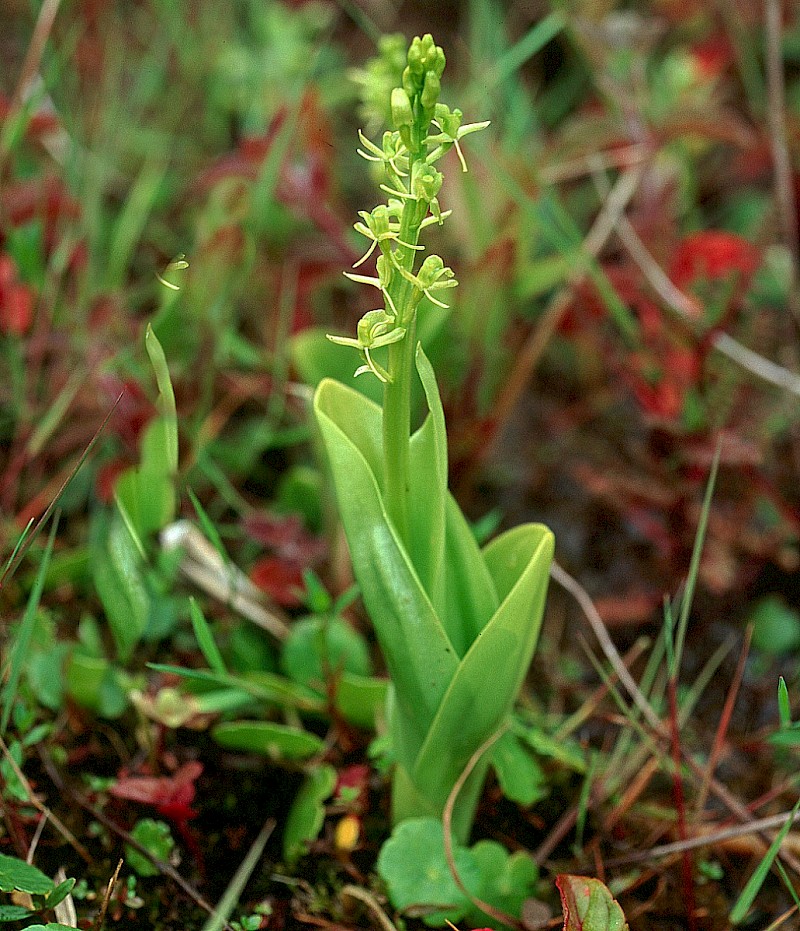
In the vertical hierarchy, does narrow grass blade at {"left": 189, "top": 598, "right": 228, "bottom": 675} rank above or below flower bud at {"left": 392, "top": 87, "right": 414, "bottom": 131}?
below

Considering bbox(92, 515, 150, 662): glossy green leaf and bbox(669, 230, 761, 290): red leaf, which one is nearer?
bbox(92, 515, 150, 662): glossy green leaf

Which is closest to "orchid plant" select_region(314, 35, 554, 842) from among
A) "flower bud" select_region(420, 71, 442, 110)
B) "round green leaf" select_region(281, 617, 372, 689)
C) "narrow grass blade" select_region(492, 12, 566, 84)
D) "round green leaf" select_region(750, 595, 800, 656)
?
"flower bud" select_region(420, 71, 442, 110)

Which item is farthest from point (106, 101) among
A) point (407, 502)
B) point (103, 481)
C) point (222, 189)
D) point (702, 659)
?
point (702, 659)

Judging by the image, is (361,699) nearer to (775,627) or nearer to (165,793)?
(165,793)

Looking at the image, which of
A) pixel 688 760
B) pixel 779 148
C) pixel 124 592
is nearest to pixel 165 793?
pixel 124 592

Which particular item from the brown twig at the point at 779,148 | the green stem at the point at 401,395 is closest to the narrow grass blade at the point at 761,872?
the green stem at the point at 401,395

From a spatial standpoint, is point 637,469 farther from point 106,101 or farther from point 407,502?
point 106,101

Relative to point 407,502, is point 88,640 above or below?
below

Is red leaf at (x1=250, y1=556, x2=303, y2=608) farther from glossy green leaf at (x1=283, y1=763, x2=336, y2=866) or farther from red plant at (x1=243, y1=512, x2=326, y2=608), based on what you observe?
glossy green leaf at (x1=283, y1=763, x2=336, y2=866)
